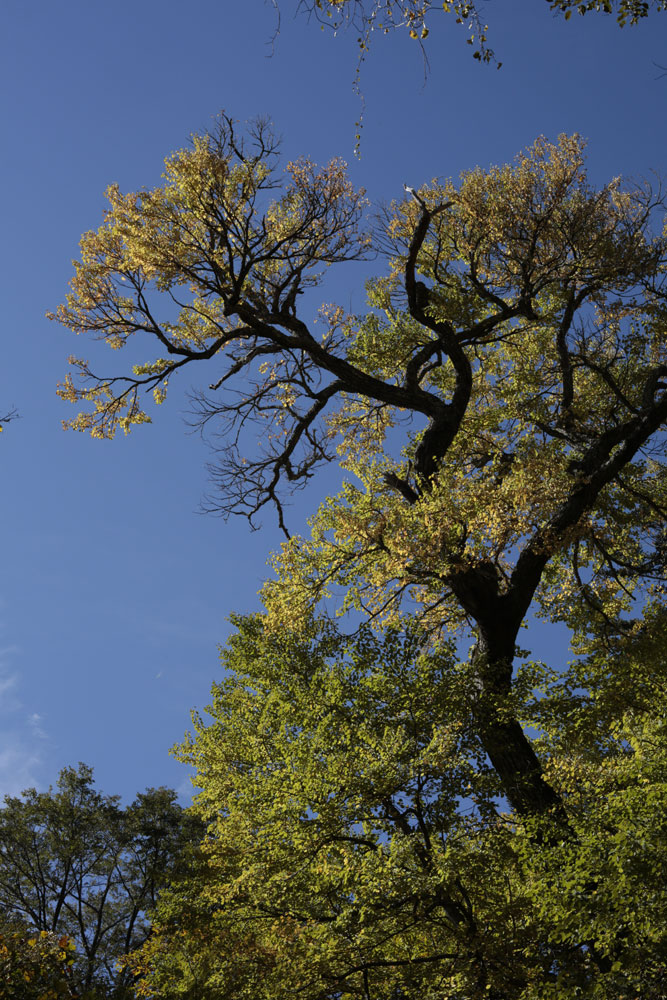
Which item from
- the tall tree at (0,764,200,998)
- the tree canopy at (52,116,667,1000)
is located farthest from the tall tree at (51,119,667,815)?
the tall tree at (0,764,200,998)

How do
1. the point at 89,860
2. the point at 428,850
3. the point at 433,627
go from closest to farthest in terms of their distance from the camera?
the point at 428,850
the point at 433,627
the point at 89,860

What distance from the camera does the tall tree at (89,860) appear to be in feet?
78.3

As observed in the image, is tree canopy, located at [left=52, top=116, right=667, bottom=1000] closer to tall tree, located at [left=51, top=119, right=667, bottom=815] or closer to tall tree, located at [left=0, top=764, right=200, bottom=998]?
tall tree, located at [left=51, top=119, right=667, bottom=815]

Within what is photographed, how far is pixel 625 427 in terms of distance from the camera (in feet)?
41.8

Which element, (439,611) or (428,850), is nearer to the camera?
(428,850)

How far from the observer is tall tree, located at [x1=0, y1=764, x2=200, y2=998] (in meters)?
23.9

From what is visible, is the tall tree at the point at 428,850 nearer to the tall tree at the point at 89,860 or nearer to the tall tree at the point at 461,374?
the tall tree at the point at 461,374

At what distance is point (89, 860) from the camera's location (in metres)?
24.7

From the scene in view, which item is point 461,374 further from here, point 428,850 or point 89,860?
point 89,860

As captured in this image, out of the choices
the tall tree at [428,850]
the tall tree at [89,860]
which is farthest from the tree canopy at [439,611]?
the tall tree at [89,860]

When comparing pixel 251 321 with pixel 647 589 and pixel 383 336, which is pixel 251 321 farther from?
pixel 647 589

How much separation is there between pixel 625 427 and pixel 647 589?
11.9ft

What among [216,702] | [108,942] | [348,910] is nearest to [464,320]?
[216,702]


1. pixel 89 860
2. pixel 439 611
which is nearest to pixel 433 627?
pixel 439 611
